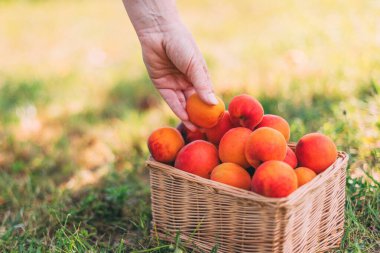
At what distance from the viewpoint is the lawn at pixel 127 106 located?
2.15 m

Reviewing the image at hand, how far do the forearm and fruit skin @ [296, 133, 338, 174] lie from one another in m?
0.67

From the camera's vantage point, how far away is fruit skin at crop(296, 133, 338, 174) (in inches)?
68.4

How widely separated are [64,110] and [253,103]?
2.05 meters

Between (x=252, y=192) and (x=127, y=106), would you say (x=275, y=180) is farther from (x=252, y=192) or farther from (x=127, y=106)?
(x=127, y=106)

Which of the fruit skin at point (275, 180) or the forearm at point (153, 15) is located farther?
the forearm at point (153, 15)

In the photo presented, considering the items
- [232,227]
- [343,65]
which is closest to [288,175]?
[232,227]

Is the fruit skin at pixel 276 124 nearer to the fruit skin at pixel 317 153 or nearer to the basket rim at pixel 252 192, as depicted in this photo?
the fruit skin at pixel 317 153

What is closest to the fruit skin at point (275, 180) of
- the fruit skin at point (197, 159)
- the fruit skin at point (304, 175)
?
the fruit skin at point (304, 175)

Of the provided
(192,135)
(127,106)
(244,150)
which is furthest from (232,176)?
(127,106)

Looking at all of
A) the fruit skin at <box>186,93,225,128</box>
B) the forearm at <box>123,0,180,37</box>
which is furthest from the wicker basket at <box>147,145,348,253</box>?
the forearm at <box>123,0,180,37</box>

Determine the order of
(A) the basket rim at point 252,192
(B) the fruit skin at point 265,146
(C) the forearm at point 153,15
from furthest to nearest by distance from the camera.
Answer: (C) the forearm at point 153,15, (B) the fruit skin at point 265,146, (A) the basket rim at point 252,192

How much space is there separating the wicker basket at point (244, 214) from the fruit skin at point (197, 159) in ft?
0.15

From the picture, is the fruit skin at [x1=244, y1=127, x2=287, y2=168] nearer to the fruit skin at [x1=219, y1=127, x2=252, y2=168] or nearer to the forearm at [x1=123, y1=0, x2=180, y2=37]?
the fruit skin at [x1=219, y1=127, x2=252, y2=168]

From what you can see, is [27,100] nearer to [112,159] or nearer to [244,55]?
[112,159]
